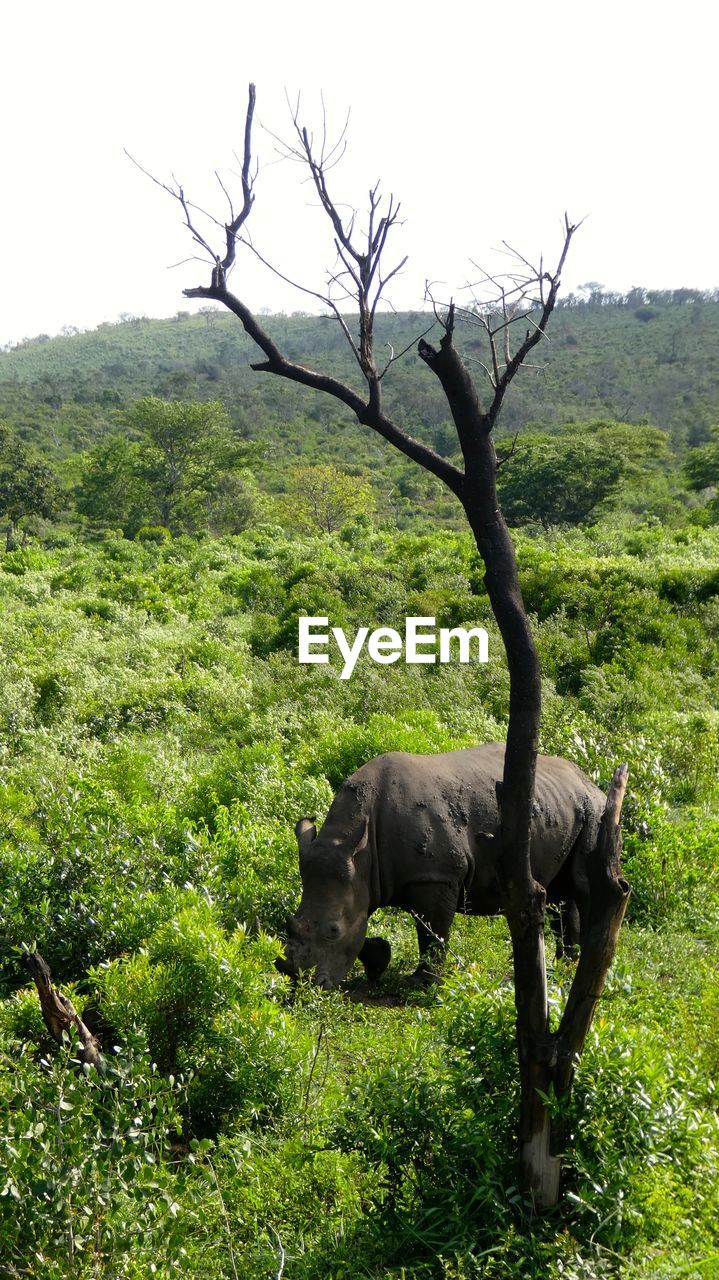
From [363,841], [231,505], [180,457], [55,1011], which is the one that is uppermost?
[180,457]

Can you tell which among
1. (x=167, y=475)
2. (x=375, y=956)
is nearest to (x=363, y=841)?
(x=375, y=956)

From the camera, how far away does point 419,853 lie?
6.41 meters

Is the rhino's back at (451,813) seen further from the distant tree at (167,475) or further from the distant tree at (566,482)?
the distant tree at (167,475)

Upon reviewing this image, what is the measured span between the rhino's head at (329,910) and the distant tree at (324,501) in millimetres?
36204

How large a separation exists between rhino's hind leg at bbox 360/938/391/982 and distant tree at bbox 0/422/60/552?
37749 mm

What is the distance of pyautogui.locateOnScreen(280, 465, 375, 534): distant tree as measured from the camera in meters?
42.8

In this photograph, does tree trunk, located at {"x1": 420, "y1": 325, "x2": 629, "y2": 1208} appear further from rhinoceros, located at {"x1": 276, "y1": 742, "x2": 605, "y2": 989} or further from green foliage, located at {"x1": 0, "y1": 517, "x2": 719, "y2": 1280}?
rhinoceros, located at {"x1": 276, "y1": 742, "x2": 605, "y2": 989}

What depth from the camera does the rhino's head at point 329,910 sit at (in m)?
5.86

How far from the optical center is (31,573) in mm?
25938

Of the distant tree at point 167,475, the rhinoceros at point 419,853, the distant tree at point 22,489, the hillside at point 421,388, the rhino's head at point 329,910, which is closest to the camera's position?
the rhino's head at point 329,910

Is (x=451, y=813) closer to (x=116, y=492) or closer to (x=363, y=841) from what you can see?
(x=363, y=841)

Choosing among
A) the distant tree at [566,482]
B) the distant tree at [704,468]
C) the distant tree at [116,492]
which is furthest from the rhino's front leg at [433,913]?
the distant tree at [116,492]

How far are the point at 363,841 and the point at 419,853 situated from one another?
453 mm

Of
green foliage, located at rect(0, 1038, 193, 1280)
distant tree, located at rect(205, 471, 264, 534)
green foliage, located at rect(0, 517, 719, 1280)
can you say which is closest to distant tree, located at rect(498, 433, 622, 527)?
distant tree, located at rect(205, 471, 264, 534)
